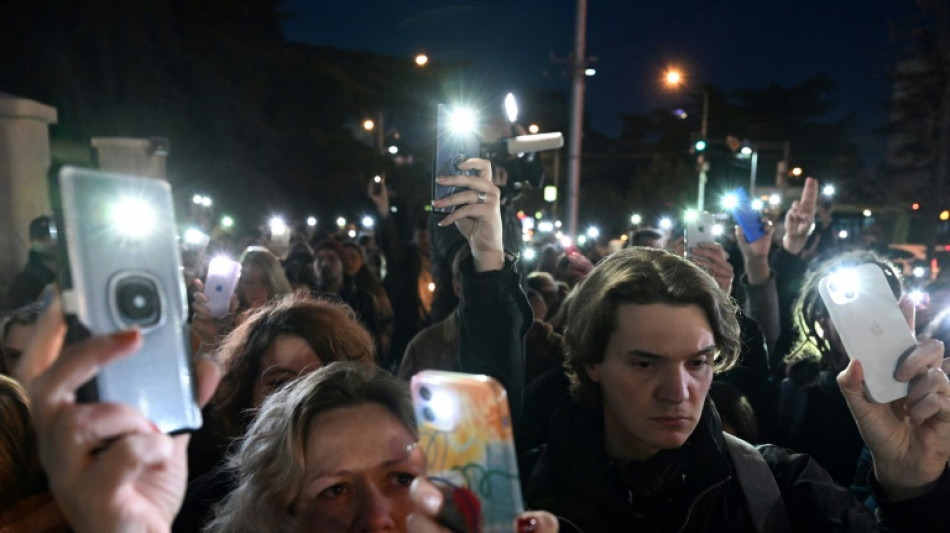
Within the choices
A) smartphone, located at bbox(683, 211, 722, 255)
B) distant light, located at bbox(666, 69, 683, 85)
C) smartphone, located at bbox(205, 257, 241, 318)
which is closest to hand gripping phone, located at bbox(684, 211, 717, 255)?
smartphone, located at bbox(683, 211, 722, 255)

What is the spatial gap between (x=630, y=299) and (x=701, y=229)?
205 centimetres

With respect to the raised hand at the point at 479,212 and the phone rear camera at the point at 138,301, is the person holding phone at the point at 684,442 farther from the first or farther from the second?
the phone rear camera at the point at 138,301

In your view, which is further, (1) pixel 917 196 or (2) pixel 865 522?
(1) pixel 917 196

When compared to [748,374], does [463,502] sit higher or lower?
higher

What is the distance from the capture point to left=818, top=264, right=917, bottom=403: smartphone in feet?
6.20

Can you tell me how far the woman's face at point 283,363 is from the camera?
2.69 m

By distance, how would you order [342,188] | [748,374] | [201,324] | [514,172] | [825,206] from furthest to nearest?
[342,188] < [825,206] < [201,324] < [748,374] < [514,172]

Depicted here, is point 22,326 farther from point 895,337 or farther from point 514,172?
point 895,337

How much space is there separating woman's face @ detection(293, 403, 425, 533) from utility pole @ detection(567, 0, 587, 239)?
11.3m

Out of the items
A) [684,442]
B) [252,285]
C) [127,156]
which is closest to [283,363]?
[684,442]

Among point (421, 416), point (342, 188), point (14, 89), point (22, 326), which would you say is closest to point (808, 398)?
point (421, 416)

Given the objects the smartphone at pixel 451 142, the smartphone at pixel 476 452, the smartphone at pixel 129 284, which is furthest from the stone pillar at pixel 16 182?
the smartphone at pixel 476 452

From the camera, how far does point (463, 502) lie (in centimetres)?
120

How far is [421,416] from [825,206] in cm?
1057
